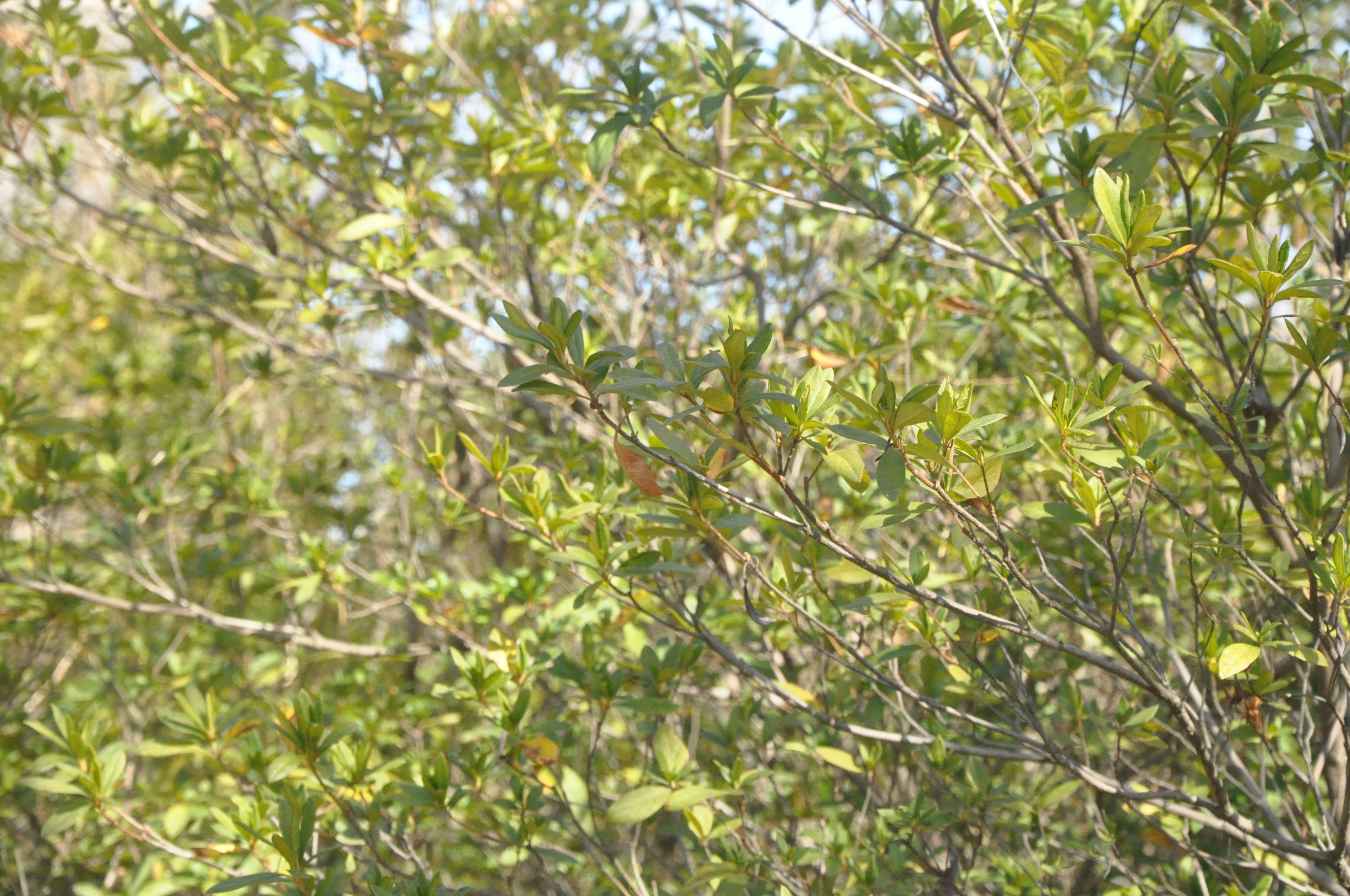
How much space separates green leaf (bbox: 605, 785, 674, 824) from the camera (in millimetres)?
1642

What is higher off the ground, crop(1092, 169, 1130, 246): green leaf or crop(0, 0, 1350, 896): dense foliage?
crop(1092, 169, 1130, 246): green leaf

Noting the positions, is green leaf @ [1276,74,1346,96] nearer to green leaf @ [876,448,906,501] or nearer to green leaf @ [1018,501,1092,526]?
green leaf @ [1018,501,1092,526]

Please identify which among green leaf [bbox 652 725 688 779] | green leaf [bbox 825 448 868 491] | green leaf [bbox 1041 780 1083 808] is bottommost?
green leaf [bbox 652 725 688 779]

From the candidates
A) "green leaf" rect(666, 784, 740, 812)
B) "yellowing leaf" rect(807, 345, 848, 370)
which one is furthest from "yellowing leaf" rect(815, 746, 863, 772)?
"yellowing leaf" rect(807, 345, 848, 370)

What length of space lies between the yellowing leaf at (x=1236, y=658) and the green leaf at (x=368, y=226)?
2.03 m

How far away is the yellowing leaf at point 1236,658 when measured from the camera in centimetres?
137

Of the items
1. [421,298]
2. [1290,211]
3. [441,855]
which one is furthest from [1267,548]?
[441,855]

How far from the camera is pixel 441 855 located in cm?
313

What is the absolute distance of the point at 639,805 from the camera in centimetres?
167

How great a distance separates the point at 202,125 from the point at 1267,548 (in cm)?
327

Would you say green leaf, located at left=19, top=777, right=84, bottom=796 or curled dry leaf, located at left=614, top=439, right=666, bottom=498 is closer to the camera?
curled dry leaf, located at left=614, top=439, right=666, bottom=498

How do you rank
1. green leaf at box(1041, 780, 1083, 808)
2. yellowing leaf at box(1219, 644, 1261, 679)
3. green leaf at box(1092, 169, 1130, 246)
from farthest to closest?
green leaf at box(1041, 780, 1083, 808), yellowing leaf at box(1219, 644, 1261, 679), green leaf at box(1092, 169, 1130, 246)

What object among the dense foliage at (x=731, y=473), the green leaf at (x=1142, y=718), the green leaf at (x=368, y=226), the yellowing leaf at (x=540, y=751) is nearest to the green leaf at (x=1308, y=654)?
the dense foliage at (x=731, y=473)

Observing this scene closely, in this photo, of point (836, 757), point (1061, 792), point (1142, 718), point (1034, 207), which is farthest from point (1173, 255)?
point (836, 757)
